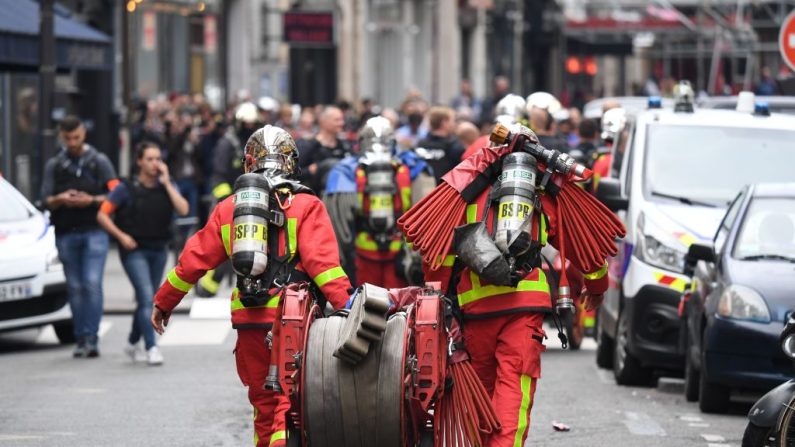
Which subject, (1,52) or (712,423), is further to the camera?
(1,52)

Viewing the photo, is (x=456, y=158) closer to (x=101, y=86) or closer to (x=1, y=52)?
(x=1, y=52)

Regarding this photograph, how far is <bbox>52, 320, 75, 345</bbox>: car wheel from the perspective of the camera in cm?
1633

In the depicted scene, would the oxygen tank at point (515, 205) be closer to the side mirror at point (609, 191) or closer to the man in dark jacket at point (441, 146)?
the side mirror at point (609, 191)

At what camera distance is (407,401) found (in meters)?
7.52

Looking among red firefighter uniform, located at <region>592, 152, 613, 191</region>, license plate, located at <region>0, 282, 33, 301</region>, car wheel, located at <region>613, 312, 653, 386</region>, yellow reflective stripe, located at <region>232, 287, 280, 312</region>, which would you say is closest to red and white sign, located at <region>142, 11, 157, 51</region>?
red firefighter uniform, located at <region>592, 152, 613, 191</region>

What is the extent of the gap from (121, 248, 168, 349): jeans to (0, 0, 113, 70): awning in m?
7.34

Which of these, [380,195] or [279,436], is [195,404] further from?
[279,436]

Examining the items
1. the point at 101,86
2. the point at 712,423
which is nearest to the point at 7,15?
the point at 101,86

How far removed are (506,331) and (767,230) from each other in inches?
162

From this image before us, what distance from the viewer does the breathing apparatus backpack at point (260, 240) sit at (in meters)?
8.33

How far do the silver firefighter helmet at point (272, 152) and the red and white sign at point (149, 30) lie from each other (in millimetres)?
27370

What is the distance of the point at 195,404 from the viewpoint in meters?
12.4

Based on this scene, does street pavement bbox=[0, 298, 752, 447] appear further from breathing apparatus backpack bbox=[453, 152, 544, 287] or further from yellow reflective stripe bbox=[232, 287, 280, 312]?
breathing apparatus backpack bbox=[453, 152, 544, 287]

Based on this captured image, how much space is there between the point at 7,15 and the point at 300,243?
51.1 ft
